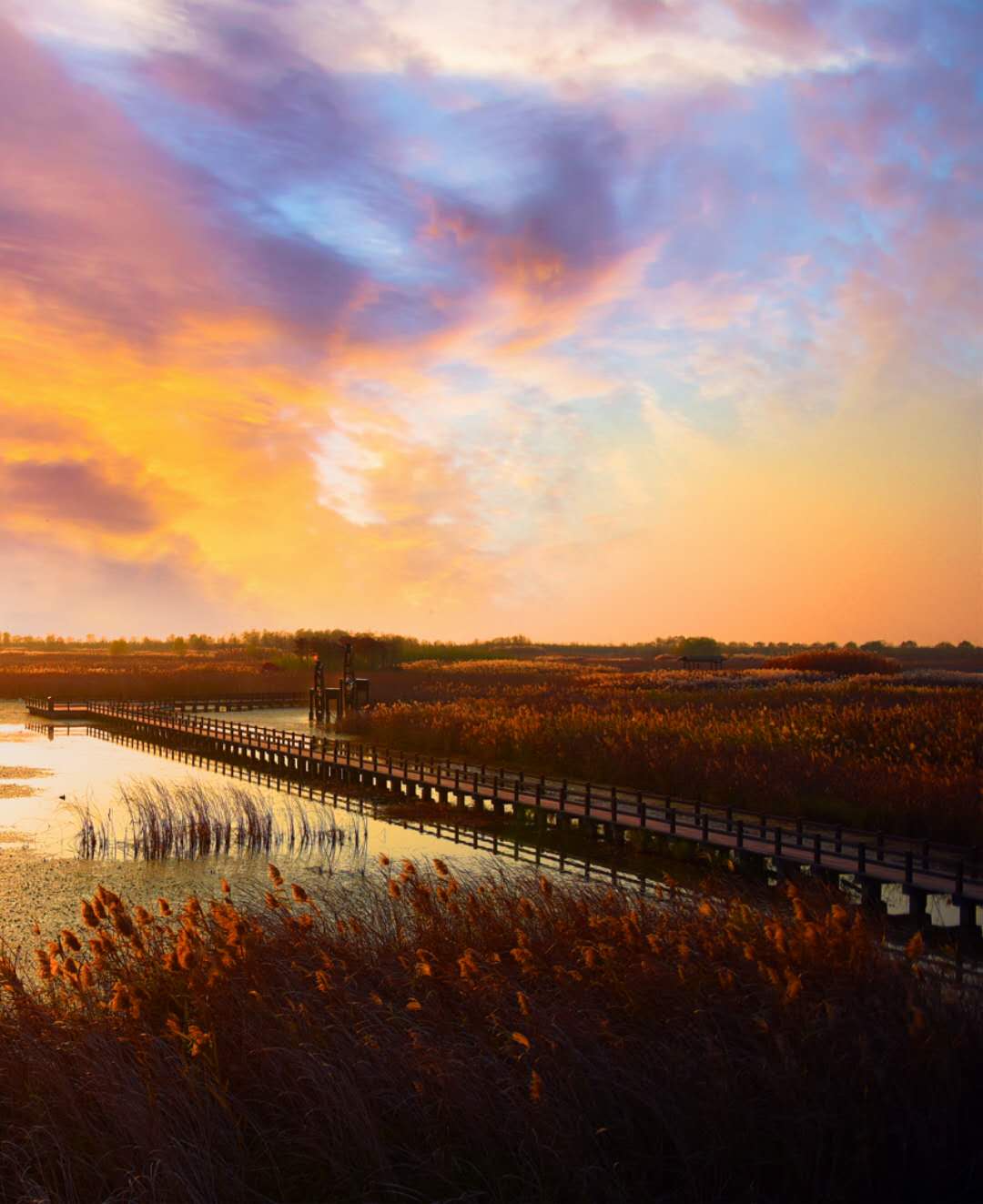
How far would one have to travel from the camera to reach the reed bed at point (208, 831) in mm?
30188

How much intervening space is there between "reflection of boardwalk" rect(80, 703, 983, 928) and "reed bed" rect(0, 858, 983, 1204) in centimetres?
1055

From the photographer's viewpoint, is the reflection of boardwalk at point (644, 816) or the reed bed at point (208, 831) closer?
the reflection of boardwalk at point (644, 816)

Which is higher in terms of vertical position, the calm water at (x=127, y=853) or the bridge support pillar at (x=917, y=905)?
the bridge support pillar at (x=917, y=905)

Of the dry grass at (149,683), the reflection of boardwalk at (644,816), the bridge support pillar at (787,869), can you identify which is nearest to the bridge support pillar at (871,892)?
the reflection of boardwalk at (644,816)

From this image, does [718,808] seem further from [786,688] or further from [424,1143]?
[786,688]

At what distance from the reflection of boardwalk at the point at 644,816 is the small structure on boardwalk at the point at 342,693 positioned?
44.1 feet

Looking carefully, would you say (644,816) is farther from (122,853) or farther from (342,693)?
(342,693)

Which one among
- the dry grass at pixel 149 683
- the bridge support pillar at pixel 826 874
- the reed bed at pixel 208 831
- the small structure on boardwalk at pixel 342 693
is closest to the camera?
the bridge support pillar at pixel 826 874

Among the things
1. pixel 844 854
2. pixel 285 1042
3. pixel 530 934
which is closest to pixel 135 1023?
pixel 285 1042

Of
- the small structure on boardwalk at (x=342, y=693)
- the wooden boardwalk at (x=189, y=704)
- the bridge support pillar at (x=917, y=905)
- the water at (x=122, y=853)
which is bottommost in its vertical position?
the water at (x=122, y=853)

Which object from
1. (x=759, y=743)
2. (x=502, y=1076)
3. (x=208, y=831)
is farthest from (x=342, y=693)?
(x=502, y=1076)

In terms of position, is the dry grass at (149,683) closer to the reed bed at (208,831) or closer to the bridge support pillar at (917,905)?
the reed bed at (208,831)

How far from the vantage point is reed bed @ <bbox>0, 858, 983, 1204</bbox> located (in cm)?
952

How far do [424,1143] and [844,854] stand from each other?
15779 millimetres
